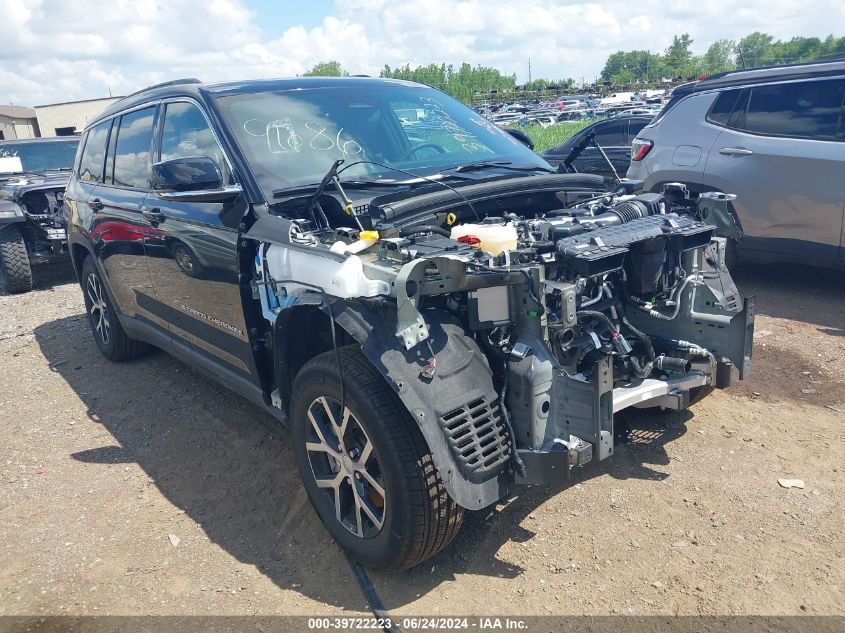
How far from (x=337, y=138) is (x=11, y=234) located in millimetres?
7110

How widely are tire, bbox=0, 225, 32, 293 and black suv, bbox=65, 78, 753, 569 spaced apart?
Result: 5111mm

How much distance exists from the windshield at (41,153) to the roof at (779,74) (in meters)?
9.10

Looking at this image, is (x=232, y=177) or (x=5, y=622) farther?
(x=232, y=177)

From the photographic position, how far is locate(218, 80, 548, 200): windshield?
359 cm

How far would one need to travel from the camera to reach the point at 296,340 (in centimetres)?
329

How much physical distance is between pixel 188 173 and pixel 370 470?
167 cm

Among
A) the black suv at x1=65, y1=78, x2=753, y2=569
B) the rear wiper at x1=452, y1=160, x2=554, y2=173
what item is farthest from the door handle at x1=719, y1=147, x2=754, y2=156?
the rear wiper at x1=452, y1=160, x2=554, y2=173

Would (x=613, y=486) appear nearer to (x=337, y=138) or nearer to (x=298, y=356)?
(x=298, y=356)

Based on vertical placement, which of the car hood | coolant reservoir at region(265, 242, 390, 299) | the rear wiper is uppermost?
the rear wiper

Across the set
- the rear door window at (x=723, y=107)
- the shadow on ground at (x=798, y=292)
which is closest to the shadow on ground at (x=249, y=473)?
the shadow on ground at (x=798, y=292)

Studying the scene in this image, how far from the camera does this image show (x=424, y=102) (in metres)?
4.50

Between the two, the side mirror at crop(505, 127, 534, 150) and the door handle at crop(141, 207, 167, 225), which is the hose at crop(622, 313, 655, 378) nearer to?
the side mirror at crop(505, 127, 534, 150)

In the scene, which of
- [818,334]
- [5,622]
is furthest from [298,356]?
[818,334]

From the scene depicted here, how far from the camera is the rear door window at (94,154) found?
A: 536 cm
